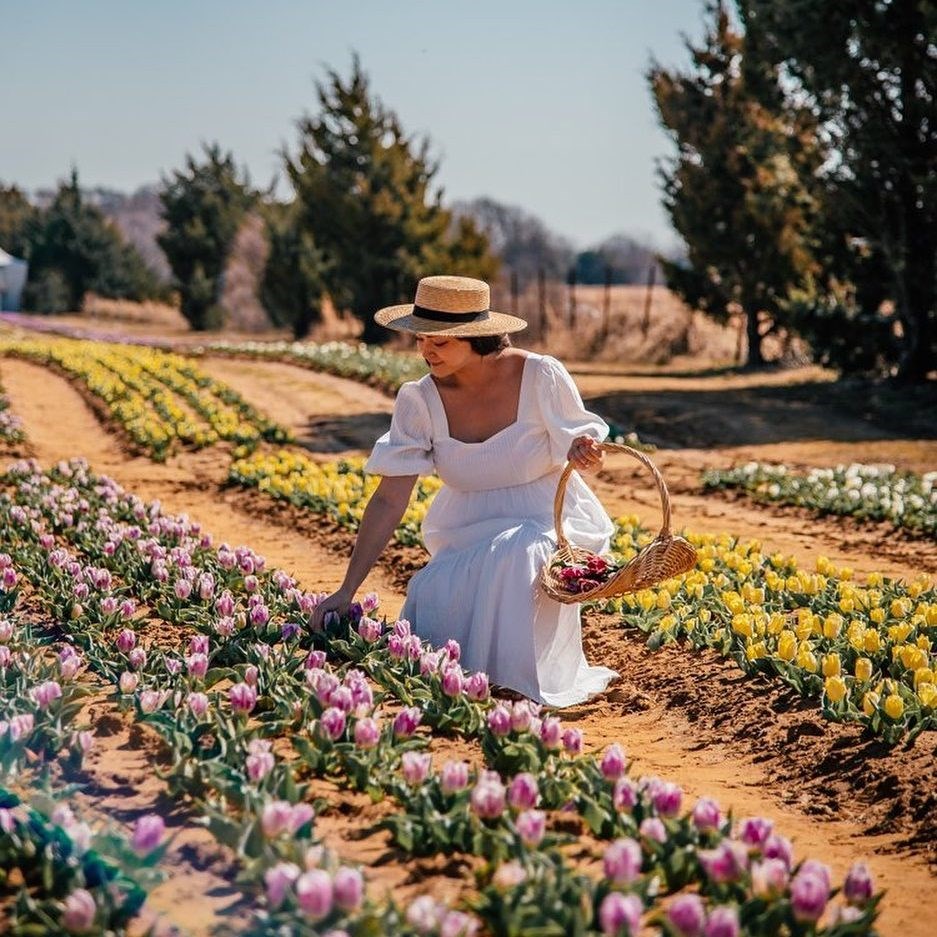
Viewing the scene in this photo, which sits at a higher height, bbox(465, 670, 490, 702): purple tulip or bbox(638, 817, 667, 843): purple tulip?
bbox(465, 670, 490, 702): purple tulip

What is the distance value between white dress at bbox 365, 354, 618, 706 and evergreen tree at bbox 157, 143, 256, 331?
34.8 m

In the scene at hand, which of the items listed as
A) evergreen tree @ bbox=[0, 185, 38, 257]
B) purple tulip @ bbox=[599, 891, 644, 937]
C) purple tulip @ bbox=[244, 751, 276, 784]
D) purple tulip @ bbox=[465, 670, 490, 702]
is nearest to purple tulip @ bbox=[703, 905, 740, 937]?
purple tulip @ bbox=[599, 891, 644, 937]

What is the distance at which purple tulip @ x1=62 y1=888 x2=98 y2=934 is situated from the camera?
284cm

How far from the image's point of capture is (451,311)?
5.37 metres

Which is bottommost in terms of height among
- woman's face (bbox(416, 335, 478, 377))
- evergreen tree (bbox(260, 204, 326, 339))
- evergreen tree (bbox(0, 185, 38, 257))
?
woman's face (bbox(416, 335, 478, 377))

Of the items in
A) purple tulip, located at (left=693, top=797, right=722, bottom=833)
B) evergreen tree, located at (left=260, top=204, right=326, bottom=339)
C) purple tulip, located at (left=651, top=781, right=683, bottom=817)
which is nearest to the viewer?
purple tulip, located at (left=693, top=797, right=722, bottom=833)

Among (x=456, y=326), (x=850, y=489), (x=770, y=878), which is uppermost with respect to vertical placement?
(x=456, y=326)

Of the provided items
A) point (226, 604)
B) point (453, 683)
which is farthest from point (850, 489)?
point (453, 683)

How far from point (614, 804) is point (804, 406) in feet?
46.6

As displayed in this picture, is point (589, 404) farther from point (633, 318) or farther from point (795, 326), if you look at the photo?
point (633, 318)

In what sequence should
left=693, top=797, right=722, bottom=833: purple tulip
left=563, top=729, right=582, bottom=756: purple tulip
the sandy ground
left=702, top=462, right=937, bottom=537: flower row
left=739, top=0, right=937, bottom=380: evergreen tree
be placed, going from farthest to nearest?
left=739, top=0, right=937, bottom=380: evergreen tree
left=702, top=462, right=937, bottom=537: flower row
left=563, top=729, right=582, bottom=756: purple tulip
the sandy ground
left=693, top=797, right=722, bottom=833: purple tulip

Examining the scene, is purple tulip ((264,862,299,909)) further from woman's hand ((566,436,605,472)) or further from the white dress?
woman's hand ((566,436,605,472))

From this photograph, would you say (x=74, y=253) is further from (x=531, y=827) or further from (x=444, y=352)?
(x=531, y=827)

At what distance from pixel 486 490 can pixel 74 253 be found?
4303 centimetres
